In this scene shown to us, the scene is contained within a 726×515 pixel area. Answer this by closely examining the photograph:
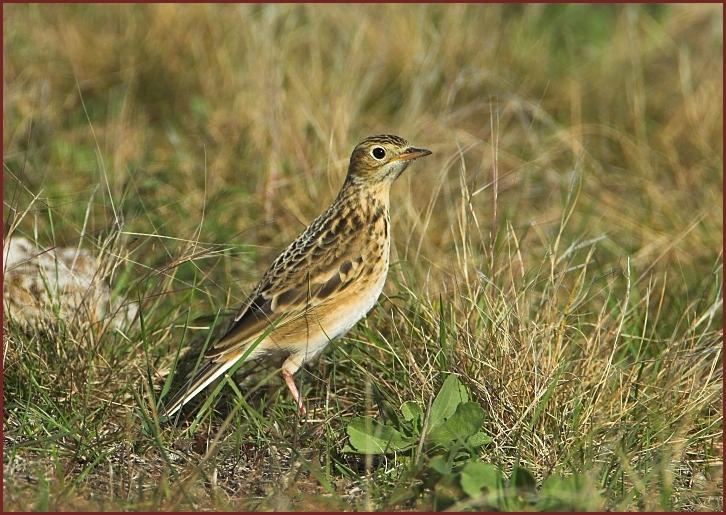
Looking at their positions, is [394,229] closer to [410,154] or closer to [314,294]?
[410,154]

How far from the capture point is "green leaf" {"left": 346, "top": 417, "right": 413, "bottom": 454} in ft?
16.0

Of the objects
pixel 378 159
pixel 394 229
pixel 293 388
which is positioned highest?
pixel 378 159

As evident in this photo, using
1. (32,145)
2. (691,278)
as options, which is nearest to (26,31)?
(32,145)

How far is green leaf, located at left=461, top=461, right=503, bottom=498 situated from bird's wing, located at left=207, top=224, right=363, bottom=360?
126cm

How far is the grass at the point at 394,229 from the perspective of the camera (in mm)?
4973

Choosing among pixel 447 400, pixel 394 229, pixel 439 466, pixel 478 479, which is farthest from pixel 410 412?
pixel 394 229

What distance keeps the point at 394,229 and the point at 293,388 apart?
5.86 feet

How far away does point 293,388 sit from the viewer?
17.9ft

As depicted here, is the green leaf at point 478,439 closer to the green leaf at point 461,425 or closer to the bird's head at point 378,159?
the green leaf at point 461,425

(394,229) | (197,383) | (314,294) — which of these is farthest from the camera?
(394,229)

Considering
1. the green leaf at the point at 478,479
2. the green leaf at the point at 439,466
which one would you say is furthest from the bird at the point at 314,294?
the green leaf at the point at 478,479

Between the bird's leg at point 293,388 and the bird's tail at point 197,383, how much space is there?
317 millimetres

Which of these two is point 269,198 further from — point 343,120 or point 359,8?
point 359,8

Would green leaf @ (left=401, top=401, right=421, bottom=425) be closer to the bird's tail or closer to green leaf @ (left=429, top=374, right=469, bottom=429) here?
green leaf @ (left=429, top=374, right=469, bottom=429)
